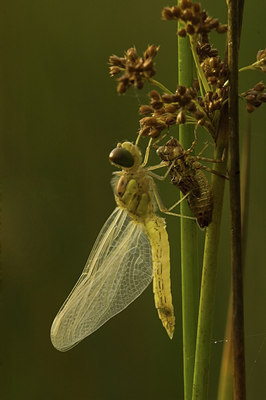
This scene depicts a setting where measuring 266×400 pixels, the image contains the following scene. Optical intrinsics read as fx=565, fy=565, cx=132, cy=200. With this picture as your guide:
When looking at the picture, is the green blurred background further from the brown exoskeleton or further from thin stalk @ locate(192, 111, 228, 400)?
thin stalk @ locate(192, 111, 228, 400)

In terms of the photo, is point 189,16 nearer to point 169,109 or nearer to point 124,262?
point 169,109

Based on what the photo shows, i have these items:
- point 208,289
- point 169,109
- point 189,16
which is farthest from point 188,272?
point 189,16

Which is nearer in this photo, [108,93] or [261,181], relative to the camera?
[261,181]

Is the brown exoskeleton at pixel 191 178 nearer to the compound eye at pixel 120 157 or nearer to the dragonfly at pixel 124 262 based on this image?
the compound eye at pixel 120 157

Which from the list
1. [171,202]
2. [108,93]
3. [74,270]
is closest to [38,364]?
→ [74,270]

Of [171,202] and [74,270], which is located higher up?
[171,202]

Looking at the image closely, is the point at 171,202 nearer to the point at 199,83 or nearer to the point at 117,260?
the point at 117,260

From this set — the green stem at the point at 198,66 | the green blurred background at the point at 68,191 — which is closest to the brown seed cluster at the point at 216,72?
the green stem at the point at 198,66
